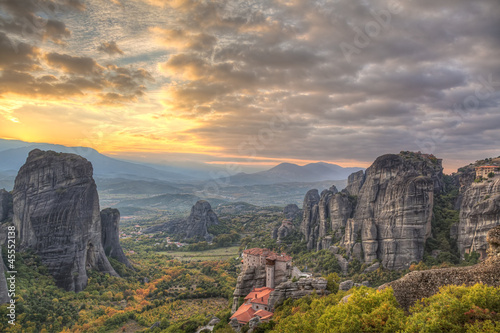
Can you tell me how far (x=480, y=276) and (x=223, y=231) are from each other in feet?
365

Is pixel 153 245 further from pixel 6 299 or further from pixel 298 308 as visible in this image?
pixel 298 308

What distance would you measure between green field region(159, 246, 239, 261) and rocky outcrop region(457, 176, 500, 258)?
61686 mm

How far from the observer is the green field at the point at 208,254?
8856 cm

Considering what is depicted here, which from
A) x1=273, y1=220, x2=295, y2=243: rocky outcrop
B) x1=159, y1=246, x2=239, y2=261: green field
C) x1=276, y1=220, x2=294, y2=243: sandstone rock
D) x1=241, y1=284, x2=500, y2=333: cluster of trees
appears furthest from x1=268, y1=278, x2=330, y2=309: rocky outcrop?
x1=159, y1=246, x2=239, y2=261: green field

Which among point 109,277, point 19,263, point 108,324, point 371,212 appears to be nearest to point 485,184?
point 371,212

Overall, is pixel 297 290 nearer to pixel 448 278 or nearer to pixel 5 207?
pixel 448 278

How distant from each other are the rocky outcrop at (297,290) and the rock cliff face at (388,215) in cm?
2103

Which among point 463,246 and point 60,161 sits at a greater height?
point 60,161

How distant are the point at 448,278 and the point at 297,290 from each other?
1887cm

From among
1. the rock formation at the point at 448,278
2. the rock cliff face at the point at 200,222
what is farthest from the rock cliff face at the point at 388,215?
the rock cliff face at the point at 200,222

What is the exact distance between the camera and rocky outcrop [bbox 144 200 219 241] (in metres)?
117

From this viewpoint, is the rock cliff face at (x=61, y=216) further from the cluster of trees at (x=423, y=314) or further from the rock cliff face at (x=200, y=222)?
the rock cliff face at (x=200, y=222)

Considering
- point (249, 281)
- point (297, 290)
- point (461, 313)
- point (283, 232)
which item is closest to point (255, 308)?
point (297, 290)

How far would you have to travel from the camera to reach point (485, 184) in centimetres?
4162
